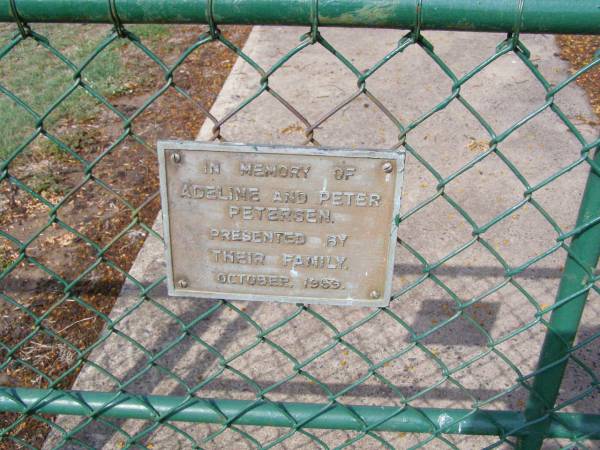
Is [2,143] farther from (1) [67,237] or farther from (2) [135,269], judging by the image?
(2) [135,269]

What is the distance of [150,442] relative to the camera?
8.18 feet

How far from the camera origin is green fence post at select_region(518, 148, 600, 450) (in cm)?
157

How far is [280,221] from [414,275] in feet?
5.91

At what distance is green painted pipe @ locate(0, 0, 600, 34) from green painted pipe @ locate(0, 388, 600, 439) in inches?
45.5

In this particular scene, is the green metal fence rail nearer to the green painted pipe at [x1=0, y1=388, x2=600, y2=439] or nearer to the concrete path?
the green painted pipe at [x1=0, y1=388, x2=600, y2=439]

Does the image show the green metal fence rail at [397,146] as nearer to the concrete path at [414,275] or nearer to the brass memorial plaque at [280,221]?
the brass memorial plaque at [280,221]

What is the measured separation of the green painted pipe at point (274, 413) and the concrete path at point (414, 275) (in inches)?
4.5

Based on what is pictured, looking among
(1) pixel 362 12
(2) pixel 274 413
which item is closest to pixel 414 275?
(2) pixel 274 413

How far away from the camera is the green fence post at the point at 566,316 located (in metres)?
1.57

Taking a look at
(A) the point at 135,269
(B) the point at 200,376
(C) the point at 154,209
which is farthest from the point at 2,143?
(B) the point at 200,376

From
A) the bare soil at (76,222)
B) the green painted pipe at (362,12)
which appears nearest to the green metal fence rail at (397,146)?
the green painted pipe at (362,12)

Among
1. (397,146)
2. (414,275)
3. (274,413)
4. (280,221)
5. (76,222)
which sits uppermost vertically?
(76,222)

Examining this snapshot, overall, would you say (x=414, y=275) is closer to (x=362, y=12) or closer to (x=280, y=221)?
(x=280, y=221)

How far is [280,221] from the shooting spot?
1595 mm
